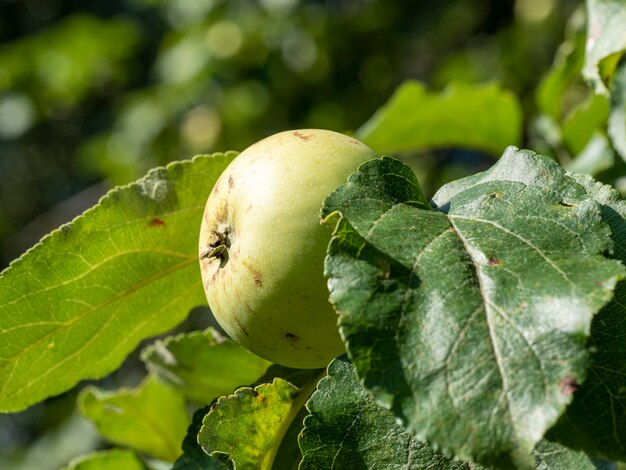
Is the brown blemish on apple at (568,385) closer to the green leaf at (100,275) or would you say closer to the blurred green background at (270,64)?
the green leaf at (100,275)

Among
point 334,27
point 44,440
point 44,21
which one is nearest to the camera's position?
point 334,27

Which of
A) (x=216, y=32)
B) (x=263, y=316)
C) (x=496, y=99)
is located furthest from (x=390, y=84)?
(x=263, y=316)

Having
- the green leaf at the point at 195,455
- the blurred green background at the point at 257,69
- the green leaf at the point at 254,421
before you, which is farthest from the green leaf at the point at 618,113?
the blurred green background at the point at 257,69

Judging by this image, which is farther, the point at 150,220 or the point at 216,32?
the point at 216,32

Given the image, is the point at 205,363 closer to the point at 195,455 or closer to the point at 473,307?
the point at 195,455

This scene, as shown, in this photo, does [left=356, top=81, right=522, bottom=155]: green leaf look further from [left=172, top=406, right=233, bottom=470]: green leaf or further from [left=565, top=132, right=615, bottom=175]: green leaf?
[left=172, top=406, right=233, bottom=470]: green leaf

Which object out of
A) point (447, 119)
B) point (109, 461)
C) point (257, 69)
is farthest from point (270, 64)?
point (109, 461)

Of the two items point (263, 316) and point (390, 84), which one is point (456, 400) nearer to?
point (263, 316)
